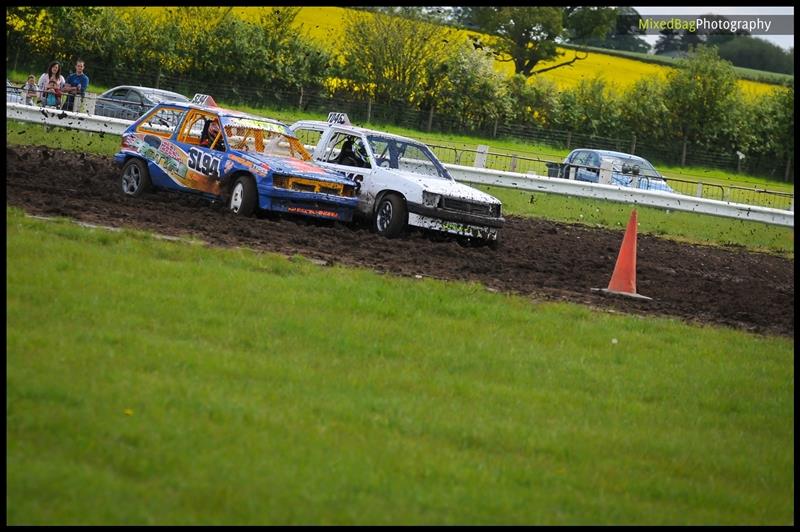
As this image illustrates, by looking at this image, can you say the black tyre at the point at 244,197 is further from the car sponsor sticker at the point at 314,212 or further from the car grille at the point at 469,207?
the car grille at the point at 469,207

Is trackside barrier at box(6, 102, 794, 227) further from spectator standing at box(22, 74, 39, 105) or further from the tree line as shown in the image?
the tree line

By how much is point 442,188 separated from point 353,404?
9.36 metres

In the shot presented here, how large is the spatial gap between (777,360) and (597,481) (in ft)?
15.7

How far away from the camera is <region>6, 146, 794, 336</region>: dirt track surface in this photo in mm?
13391

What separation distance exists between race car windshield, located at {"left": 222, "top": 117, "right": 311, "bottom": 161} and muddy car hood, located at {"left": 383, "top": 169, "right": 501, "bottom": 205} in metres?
1.46

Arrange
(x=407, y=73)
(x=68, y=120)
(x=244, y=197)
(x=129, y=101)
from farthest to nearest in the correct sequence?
(x=407, y=73) → (x=129, y=101) → (x=68, y=120) → (x=244, y=197)

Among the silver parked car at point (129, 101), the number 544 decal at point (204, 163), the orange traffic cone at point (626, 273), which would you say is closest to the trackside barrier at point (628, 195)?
the silver parked car at point (129, 101)

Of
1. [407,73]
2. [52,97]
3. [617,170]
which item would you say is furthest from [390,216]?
[407,73]

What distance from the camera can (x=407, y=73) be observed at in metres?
49.1

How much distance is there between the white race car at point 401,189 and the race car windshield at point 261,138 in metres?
0.41

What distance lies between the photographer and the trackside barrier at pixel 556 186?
24016 mm

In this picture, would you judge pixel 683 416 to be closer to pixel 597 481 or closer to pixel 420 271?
pixel 597 481

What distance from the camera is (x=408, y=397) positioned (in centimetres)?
783

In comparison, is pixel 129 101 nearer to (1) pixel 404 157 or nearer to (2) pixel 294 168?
(1) pixel 404 157
